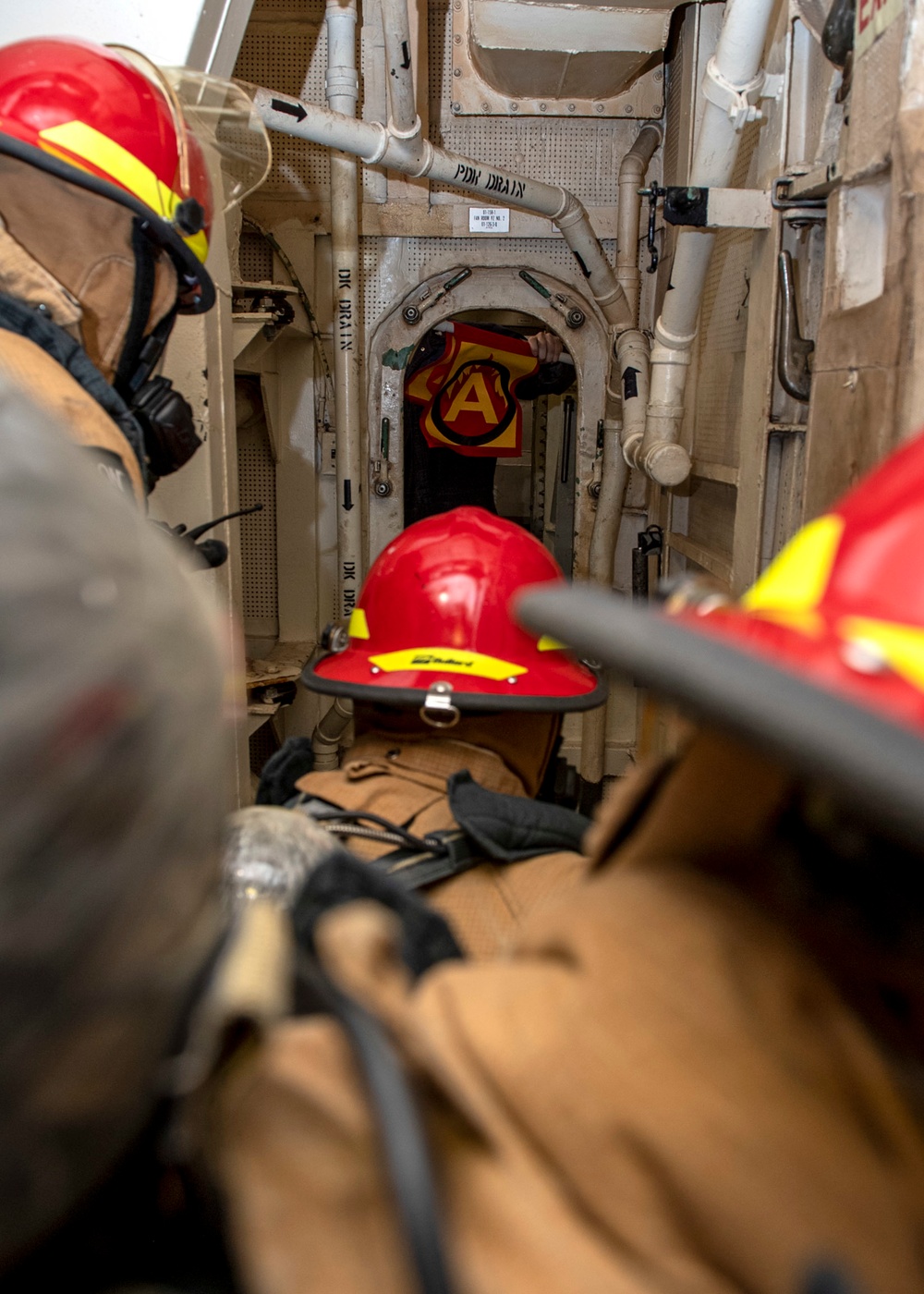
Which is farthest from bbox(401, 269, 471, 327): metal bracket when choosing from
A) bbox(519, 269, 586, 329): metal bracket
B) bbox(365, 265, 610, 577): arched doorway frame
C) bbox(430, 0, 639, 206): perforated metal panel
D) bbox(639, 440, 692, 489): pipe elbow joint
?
bbox(639, 440, 692, 489): pipe elbow joint

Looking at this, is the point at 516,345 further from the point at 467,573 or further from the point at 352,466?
the point at 467,573

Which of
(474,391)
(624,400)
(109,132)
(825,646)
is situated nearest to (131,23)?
(109,132)

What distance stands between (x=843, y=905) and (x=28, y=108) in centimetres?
240

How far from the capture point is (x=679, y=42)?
15.4 feet

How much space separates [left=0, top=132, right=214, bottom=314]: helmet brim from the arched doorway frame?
3.01 metres

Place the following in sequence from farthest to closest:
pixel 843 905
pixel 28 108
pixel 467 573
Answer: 1. pixel 28 108
2. pixel 467 573
3. pixel 843 905

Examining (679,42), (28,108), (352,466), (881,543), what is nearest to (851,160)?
(28,108)

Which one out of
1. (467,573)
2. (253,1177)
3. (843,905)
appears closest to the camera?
(253,1177)

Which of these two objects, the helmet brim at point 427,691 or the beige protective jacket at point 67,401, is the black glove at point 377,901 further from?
the beige protective jacket at point 67,401

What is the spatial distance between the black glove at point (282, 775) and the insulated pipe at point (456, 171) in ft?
11.7

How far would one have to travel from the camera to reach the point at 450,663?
1804 millimetres

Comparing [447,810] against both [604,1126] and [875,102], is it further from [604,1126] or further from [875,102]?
[875,102]

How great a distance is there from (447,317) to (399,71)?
1.37 m

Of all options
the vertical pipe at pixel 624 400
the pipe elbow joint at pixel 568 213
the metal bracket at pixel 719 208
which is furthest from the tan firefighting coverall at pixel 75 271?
the pipe elbow joint at pixel 568 213
